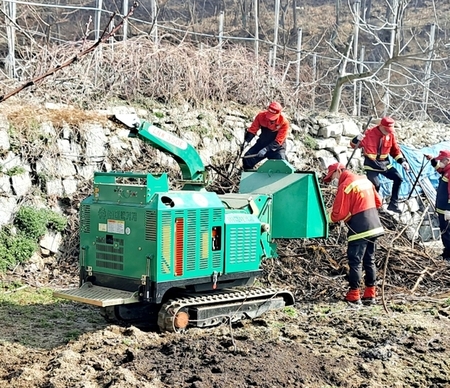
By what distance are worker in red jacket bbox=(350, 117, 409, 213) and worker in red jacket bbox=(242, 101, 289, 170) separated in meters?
1.36

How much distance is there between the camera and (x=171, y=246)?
7.22m

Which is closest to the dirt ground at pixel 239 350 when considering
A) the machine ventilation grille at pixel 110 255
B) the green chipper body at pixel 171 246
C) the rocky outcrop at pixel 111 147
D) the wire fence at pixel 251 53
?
the green chipper body at pixel 171 246

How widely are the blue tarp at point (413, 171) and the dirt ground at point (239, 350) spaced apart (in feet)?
18.2

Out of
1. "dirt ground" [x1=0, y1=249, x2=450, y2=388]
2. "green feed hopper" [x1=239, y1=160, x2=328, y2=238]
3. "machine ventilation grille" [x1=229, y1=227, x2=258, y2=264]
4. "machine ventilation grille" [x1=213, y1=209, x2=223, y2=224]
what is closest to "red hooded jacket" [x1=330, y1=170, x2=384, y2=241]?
"green feed hopper" [x1=239, y1=160, x2=328, y2=238]

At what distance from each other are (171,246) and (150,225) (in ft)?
1.01

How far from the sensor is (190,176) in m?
8.18

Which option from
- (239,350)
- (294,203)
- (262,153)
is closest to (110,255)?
(239,350)

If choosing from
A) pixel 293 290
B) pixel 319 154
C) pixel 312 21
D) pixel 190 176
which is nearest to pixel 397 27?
pixel 319 154

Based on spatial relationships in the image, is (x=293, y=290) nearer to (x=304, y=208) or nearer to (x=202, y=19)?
(x=304, y=208)

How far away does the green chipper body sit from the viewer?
23.6 feet

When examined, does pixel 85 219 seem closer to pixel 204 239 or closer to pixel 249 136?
pixel 204 239

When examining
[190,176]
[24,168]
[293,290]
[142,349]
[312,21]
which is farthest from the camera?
[312,21]

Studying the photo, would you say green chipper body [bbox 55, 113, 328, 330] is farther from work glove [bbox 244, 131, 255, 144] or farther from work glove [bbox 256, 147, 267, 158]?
work glove [bbox 244, 131, 255, 144]

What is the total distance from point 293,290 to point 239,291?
71.3 inches
